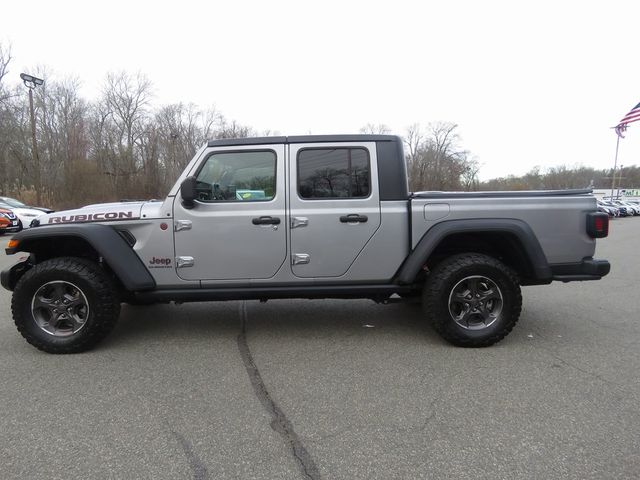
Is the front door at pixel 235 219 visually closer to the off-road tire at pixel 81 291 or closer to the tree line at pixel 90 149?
the off-road tire at pixel 81 291

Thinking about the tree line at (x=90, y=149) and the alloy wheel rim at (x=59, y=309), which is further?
the tree line at (x=90, y=149)

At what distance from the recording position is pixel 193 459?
2361 mm

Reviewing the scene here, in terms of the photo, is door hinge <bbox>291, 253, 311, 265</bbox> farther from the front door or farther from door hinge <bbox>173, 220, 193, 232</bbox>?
door hinge <bbox>173, 220, 193, 232</bbox>

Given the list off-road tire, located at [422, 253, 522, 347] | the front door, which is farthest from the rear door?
off-road tire, located at [422, 253, 522, 347]

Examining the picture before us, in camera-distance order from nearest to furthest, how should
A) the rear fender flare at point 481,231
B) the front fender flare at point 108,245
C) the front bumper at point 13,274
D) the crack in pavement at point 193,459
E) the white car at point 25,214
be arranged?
1. the crack in pavement at point 193,459
2. the front fender flare at point 108,245
3. the rear fender flare at point 481,231
4. the front bumper at point 13,274
5. the white car at point 25,214

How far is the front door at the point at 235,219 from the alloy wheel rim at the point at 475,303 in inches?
67.8

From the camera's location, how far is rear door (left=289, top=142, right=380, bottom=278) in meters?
3.93

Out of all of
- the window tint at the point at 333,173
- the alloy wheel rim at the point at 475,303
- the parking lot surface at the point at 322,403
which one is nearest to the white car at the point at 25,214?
the parking lot surface at the point at 322,403

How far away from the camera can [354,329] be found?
4531mm

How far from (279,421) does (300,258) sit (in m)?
1.59

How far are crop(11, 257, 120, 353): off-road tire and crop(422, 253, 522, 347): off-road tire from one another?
2982 millimetres

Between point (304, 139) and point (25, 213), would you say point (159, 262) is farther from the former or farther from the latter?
point (25, 213)

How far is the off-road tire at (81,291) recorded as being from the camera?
378 cm

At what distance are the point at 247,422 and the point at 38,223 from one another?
2.86 meters
